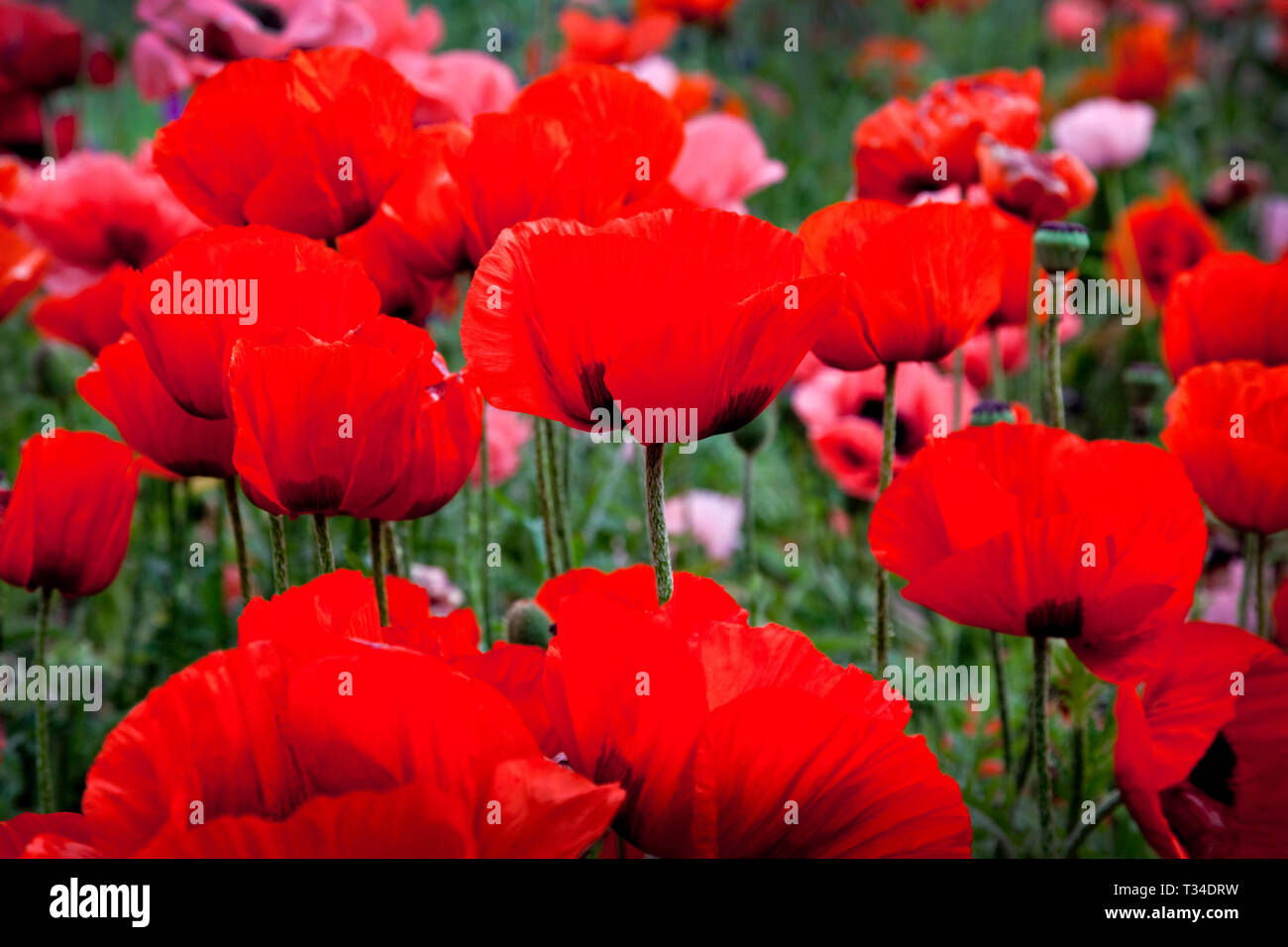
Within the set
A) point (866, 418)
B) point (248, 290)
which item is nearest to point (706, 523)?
point (866, 418)

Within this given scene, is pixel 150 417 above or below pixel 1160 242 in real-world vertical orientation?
below

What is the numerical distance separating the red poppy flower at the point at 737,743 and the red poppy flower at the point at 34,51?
1.59 meters

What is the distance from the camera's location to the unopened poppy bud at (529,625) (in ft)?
2.38

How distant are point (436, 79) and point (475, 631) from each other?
0.63 meters

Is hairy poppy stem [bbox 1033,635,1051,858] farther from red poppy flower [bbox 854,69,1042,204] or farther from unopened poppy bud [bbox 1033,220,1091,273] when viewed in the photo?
red poppy flower [bbox 854,69,1042,204]

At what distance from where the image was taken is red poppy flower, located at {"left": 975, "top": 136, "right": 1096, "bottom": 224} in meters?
0.92

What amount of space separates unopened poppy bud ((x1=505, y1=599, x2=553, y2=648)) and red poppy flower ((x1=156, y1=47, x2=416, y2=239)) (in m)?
0.26

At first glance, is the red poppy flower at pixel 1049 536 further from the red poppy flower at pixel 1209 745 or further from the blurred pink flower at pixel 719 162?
the blurred pink flower at pixel 719 162

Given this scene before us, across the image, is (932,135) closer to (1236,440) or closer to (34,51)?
(1236,440)

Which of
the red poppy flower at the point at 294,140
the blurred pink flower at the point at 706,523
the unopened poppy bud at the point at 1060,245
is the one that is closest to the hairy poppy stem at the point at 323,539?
the red poppy flower at the point at 294,140

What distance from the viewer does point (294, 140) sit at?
2.34 ft

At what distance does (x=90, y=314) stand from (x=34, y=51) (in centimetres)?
90
